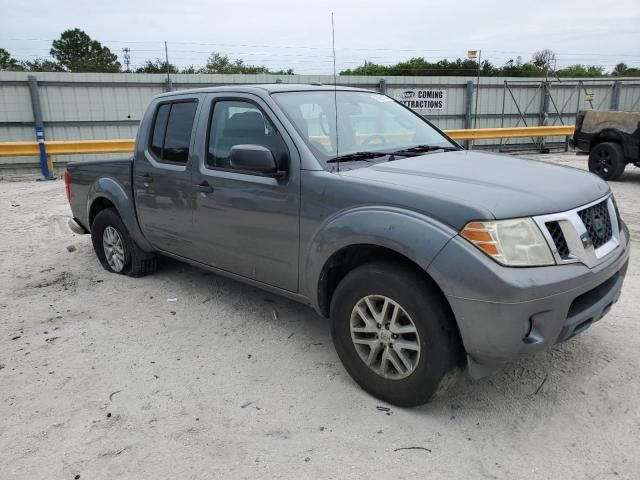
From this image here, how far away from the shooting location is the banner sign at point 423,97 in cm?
1758

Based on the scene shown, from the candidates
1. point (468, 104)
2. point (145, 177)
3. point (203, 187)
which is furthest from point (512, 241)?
point (468, 104)

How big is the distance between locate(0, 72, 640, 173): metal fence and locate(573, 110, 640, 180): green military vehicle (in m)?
2.64

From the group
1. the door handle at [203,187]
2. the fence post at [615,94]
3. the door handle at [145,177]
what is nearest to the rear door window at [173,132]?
the door handle at [145,177]

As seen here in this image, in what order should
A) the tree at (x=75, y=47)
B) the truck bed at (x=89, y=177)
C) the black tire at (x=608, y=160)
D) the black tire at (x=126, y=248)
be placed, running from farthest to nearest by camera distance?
the tree at (x=75, y=47), the black tire at (x=608, y=160), the black tire at (x=126, y=248), the truck bed at (x=89, y=177)

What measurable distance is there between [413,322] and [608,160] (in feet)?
31.1

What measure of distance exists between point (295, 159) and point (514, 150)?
16945 mm

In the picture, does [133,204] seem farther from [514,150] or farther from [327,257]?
[514,150]

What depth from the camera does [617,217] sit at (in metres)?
3.22

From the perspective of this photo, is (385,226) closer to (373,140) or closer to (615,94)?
(373,140)

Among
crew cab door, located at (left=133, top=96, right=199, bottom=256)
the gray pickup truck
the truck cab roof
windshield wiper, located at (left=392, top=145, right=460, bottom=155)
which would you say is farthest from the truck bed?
windshield wiper, located at (left=392, top=145, right=460, bottom=155)

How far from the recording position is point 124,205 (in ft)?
16.2

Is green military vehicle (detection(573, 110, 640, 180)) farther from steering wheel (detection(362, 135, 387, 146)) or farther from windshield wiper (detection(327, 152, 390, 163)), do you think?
windshield wiper (detection(327, 152, 390, 163))

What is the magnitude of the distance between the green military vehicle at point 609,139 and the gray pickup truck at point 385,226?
302 inches

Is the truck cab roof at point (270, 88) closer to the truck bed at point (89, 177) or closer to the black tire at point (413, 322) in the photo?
the truck bed at point (89, 177)
